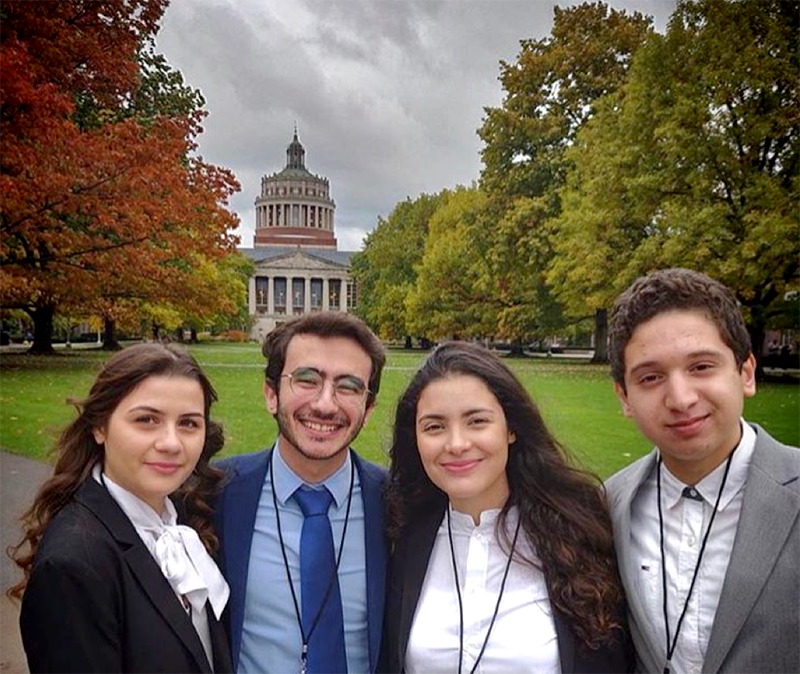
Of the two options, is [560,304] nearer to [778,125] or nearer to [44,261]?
[778,125]

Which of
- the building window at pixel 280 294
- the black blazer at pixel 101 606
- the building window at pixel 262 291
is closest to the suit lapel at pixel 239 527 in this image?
the black blazer at pixel 101 606

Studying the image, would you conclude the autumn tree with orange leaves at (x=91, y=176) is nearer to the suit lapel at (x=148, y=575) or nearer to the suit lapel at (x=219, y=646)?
the suit lapel at (x=148, y=575)

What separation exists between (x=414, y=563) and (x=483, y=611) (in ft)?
0.98

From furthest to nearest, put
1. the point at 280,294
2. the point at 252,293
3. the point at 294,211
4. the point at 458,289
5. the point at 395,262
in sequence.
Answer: the point at 294,211
the point at 280,294
the point at 252,293
the point at 395,262
the point at 458,289

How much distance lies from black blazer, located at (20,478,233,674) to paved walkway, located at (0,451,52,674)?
1278 millimetres

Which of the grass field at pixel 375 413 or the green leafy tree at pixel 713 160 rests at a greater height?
the green leafy tree at pixel 713 160

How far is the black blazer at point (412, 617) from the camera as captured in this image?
7.43 ft

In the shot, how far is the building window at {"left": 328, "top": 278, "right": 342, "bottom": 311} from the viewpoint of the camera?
96.0 m

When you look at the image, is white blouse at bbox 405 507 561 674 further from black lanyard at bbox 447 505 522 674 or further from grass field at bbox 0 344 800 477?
grass field at bbox 0 344 800 477

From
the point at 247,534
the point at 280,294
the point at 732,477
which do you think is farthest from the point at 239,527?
the point at 280,294

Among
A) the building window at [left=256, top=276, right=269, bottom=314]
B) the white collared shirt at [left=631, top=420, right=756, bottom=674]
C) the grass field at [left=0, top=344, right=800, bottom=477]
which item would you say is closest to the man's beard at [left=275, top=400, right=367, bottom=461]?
the white collared shirt at [left=631, top=420, right=756, bottom=674]

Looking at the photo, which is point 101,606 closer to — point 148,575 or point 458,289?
point 148,575

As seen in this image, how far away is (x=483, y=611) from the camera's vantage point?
7.58 feet

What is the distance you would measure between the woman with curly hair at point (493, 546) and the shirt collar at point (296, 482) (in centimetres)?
20
